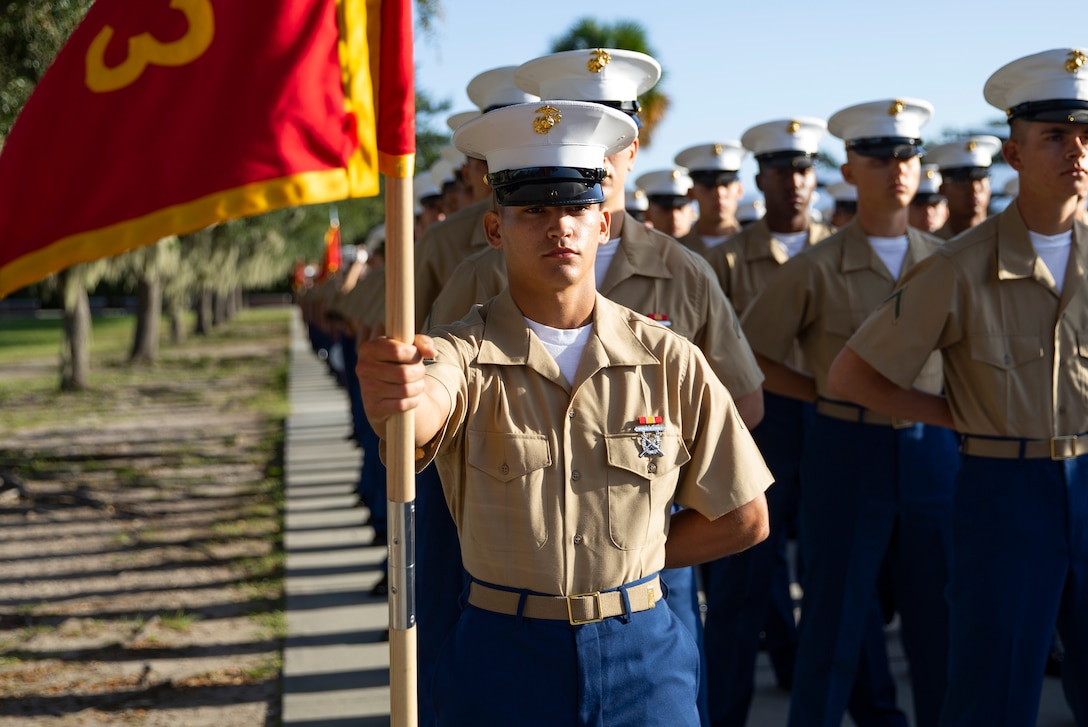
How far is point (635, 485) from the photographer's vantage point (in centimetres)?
272

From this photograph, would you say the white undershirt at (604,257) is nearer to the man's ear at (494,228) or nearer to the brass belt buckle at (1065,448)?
the man's ear at (494,228)

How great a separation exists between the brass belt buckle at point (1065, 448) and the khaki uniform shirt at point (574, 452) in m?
1.36

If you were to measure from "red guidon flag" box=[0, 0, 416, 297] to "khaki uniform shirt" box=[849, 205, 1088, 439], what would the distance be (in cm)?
221

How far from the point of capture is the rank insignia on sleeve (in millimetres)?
2719

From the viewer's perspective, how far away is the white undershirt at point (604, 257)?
13.1ft

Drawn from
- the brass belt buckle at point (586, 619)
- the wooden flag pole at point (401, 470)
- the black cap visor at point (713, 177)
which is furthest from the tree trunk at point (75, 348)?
the wooden flag pole at point (401, 470)

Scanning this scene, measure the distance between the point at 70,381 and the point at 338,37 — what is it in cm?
2273

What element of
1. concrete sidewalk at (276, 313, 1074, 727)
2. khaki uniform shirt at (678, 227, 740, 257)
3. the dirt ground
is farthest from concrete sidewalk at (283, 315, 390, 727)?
khaki uniform shirt at (678, 227, 740, 257)

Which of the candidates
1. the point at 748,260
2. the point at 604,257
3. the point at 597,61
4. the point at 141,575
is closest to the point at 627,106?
the point at 597,61

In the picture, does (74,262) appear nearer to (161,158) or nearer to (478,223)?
(161,158)

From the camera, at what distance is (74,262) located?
2.09 m

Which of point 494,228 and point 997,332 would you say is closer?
point 494,228

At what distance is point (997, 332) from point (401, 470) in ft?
7.51

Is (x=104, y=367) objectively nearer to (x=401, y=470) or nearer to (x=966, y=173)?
(x=966, y=173)
